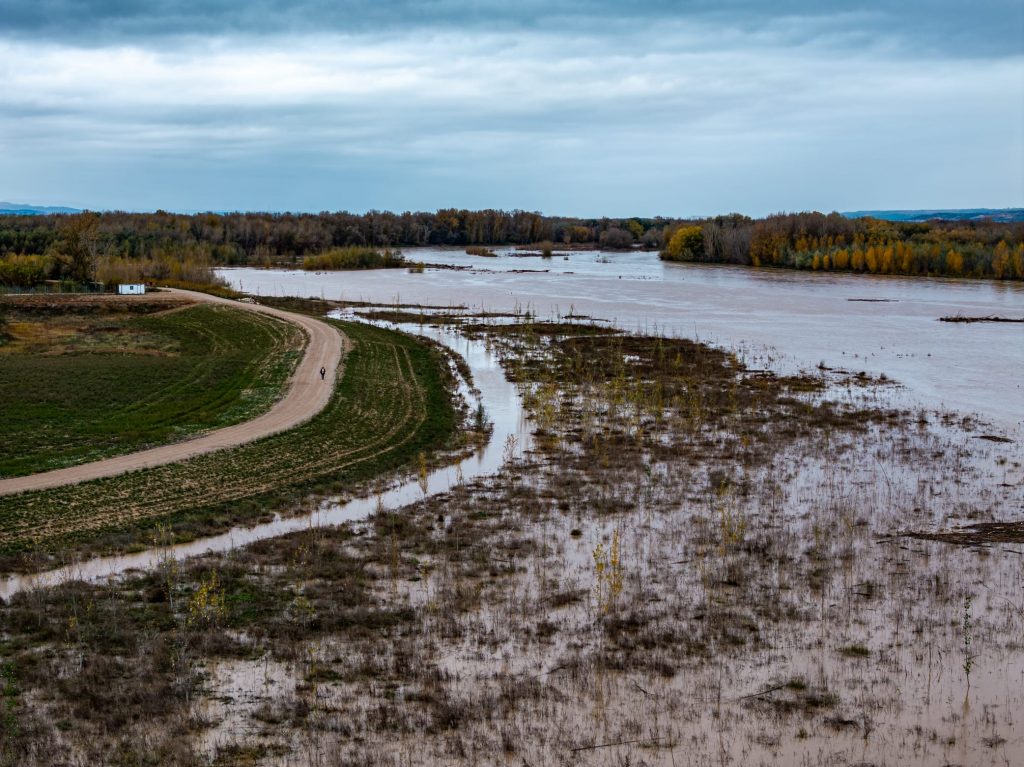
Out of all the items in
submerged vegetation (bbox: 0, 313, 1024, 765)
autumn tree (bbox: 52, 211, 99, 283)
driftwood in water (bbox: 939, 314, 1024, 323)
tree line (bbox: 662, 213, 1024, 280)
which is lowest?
submerged vegetation (bbox: 0, 313, 1024, 765)

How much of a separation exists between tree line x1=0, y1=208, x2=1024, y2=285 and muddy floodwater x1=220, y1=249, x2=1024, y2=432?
4590mm

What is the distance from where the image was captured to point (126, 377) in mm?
31438

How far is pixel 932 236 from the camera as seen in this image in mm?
101312

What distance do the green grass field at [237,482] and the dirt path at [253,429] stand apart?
1.41 feet

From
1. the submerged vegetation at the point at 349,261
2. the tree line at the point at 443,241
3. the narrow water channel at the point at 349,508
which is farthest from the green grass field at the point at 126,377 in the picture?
the submerged vegetation at the point at 349,261

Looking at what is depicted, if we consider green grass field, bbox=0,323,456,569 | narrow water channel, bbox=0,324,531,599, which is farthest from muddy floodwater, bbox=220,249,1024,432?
green grass field, bbox=0,323,456,569

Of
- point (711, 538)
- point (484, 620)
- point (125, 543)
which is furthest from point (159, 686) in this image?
point (711, 538)

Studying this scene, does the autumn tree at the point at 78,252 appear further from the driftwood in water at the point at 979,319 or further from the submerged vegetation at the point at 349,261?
the driftwood in water at the point at 979,319

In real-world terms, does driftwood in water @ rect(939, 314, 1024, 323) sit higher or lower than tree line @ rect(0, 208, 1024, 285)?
lower

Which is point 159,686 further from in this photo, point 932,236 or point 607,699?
point 932,236

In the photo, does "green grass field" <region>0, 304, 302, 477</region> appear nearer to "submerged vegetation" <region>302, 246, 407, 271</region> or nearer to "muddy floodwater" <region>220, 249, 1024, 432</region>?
"muddy floodwater" <region>220, 249, 1024, 432</region>

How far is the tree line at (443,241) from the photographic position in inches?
2549

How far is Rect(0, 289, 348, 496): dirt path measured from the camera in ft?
64.1

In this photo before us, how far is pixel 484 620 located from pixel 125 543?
6650mm
